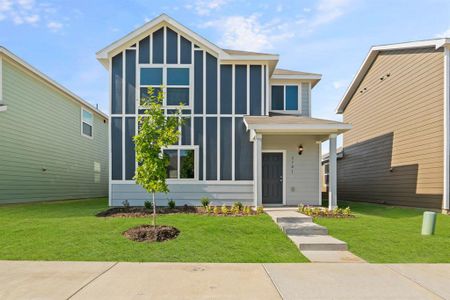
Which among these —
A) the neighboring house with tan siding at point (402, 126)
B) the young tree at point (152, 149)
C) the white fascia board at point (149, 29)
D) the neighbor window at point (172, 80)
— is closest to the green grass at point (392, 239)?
the neighboring house with tan siding at point (402, 126)

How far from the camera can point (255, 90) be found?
13.7 meters

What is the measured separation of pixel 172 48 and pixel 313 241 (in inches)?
367

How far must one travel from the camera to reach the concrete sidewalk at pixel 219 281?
4699mm

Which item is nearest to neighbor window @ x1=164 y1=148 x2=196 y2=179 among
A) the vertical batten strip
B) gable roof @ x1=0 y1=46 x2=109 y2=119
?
the vertical batten strip

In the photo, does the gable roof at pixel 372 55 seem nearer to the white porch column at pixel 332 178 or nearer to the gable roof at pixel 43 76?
the white porch column at pixel 332 178

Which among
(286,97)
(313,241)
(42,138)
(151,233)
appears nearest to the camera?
(313,241)

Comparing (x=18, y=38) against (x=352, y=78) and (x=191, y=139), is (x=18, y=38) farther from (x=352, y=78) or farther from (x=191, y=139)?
(x=352, y=78)

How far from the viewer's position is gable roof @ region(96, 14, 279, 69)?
43.5 feet

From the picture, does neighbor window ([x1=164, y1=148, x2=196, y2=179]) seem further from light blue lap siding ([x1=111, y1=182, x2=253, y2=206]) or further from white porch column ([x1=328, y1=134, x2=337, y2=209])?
white porch column ([x1=328, y1=134, x2=337, y2=209])

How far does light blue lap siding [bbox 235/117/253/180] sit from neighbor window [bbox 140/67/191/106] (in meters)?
2.28

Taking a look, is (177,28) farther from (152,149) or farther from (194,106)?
(152,149)

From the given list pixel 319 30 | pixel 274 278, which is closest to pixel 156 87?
pixel 319 30

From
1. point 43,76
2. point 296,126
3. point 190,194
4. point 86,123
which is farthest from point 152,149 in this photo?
point 86,123

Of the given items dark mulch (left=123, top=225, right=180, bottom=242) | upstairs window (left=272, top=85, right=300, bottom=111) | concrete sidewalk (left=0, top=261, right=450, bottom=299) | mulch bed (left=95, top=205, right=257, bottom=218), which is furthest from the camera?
upstairs window (left=272, top=85, right=300, bottom=111)
